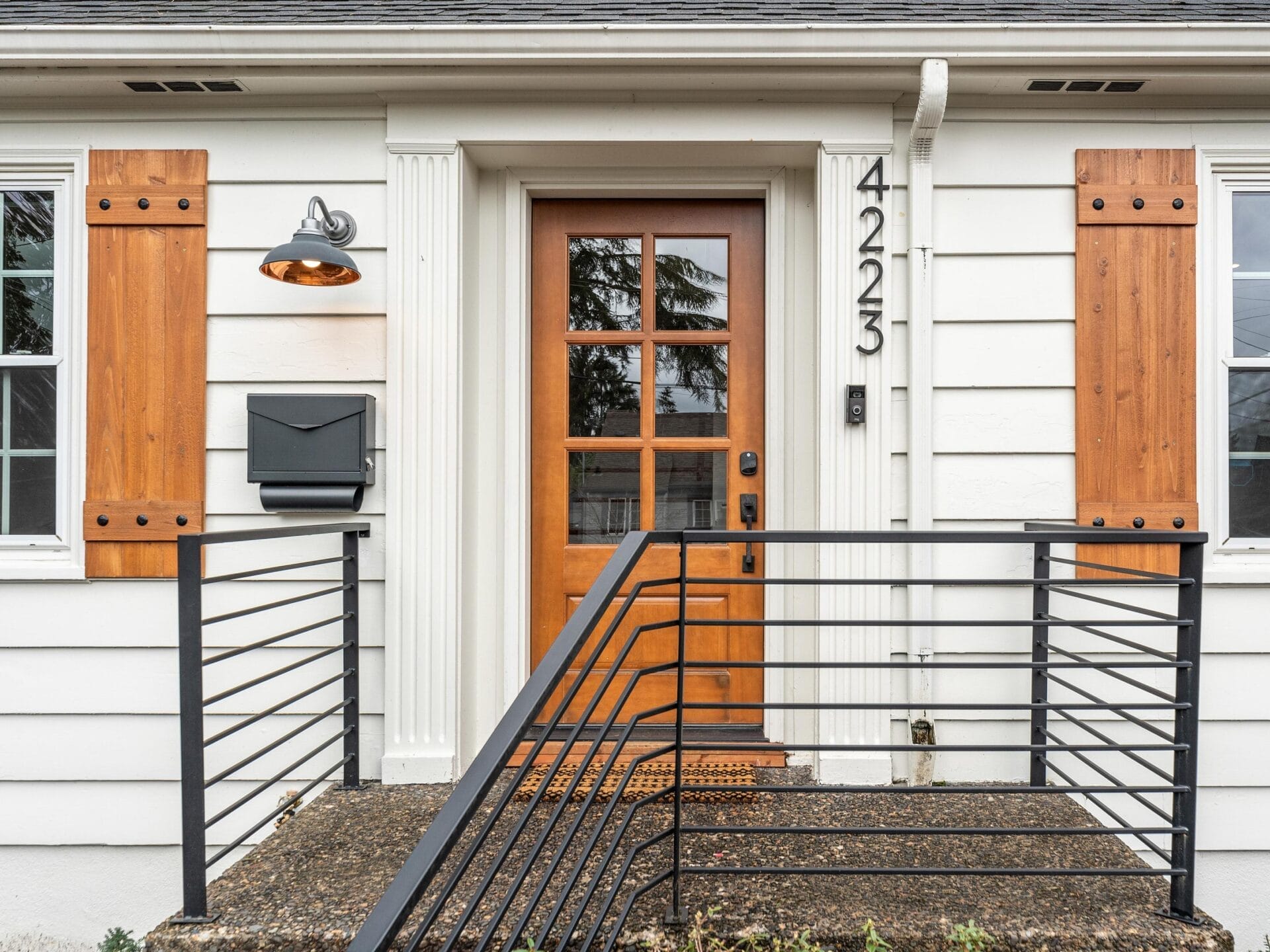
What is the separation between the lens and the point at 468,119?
2.32 m

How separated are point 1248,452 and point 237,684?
352cm

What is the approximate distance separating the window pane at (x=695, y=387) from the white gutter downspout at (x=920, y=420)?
2.12ft

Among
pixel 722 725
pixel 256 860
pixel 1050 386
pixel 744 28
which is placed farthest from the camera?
pixel 722 725

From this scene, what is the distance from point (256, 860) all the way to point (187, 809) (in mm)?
319

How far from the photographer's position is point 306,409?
2273mm

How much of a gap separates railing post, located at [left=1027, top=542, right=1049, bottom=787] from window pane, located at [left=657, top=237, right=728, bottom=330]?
1.30 metres

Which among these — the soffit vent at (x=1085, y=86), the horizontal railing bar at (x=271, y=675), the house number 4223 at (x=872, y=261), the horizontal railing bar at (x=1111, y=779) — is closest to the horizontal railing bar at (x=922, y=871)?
the horizontal railing bar at (x=1111, y=779)

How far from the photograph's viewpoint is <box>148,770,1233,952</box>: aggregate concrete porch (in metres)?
1.51

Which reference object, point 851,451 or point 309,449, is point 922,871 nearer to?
point 851,451

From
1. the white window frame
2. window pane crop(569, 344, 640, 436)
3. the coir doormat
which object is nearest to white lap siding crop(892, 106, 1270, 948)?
the coir doormat

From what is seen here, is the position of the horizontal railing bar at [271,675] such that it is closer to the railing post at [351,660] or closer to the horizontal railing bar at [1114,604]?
the railing post at [351,660]

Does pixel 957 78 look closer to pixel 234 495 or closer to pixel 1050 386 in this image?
pixel 1050 386

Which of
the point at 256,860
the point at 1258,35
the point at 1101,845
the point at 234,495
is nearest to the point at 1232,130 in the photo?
the point at 1258,35

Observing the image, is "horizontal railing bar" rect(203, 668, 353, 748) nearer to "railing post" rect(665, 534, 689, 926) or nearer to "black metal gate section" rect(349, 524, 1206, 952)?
"black metal gate section" rect(349, 524, 1206, 952)
